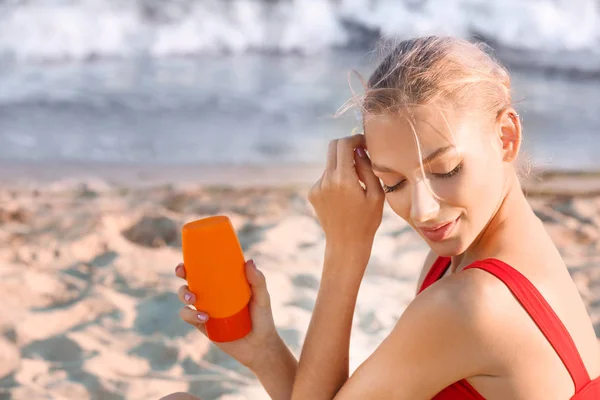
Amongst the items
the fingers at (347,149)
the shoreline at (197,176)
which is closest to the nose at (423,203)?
the fingers at (347,149)

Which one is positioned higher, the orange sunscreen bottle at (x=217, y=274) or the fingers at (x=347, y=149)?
the fingers at (x=347, y=149)

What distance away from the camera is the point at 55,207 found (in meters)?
3.72

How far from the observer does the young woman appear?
1283mm

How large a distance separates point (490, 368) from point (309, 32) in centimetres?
659

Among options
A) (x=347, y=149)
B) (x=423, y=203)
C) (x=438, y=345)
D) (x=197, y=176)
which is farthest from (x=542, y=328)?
(x=197, y=176)

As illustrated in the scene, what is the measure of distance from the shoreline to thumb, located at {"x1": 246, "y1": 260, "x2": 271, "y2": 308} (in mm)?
2380

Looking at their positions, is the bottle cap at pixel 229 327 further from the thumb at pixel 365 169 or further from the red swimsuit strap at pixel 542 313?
the red swimsuit strap at pixel 542 313

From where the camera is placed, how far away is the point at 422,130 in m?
1.34

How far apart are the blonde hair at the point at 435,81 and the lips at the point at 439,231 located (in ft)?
0.40

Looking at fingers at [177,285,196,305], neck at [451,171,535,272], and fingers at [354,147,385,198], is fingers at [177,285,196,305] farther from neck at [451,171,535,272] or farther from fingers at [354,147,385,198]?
neck at [451,171,535,272]

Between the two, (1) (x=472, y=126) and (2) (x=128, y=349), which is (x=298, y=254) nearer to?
(2) (x=128, y=349)

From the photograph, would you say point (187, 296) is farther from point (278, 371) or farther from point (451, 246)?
point (451, 246)

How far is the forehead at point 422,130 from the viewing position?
133 centimetres

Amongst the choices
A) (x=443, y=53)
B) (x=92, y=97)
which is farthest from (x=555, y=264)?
(x=92, y=97)
